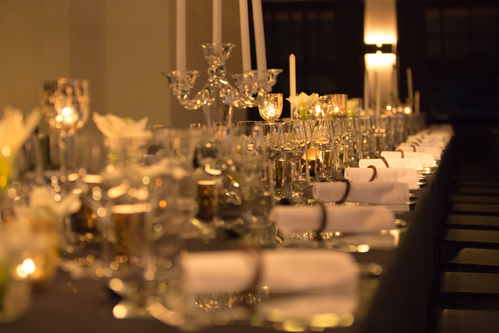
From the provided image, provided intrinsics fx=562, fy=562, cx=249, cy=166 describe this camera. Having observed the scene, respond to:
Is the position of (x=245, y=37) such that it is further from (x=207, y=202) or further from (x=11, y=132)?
(x=11, y=132)

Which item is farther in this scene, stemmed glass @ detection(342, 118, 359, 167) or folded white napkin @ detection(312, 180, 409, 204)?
stemmed glass @ detection(342, 118, 359, 167)

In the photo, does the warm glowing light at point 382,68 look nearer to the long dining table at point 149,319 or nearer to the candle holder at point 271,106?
the candle holder at point 271,106

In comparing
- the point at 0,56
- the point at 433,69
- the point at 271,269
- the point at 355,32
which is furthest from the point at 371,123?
the point at 433,69

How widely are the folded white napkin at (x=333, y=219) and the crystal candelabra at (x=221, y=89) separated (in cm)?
65

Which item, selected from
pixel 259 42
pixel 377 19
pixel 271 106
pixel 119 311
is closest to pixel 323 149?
pixel 271 106

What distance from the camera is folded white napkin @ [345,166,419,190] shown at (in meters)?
1.86

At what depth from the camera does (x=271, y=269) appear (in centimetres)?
81

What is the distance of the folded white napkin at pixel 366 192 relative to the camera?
4.89 ft

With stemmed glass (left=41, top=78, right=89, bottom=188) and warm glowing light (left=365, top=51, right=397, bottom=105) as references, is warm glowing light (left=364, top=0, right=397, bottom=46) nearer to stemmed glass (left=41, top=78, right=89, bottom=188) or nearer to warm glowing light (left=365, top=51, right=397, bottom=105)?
warm glowing light (left=365, top=51, right=397, bottom=105)

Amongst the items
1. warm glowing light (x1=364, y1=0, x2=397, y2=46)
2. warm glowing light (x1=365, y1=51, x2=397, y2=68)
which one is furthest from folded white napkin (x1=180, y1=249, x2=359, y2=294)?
warm glowing light (x1=364, y1=0, x2=397, y2=46)

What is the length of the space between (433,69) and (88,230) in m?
12.3

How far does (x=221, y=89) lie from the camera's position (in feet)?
6.02

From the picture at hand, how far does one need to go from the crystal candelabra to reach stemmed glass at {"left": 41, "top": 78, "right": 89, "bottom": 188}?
501 millimetres

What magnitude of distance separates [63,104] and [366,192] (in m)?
0.84
